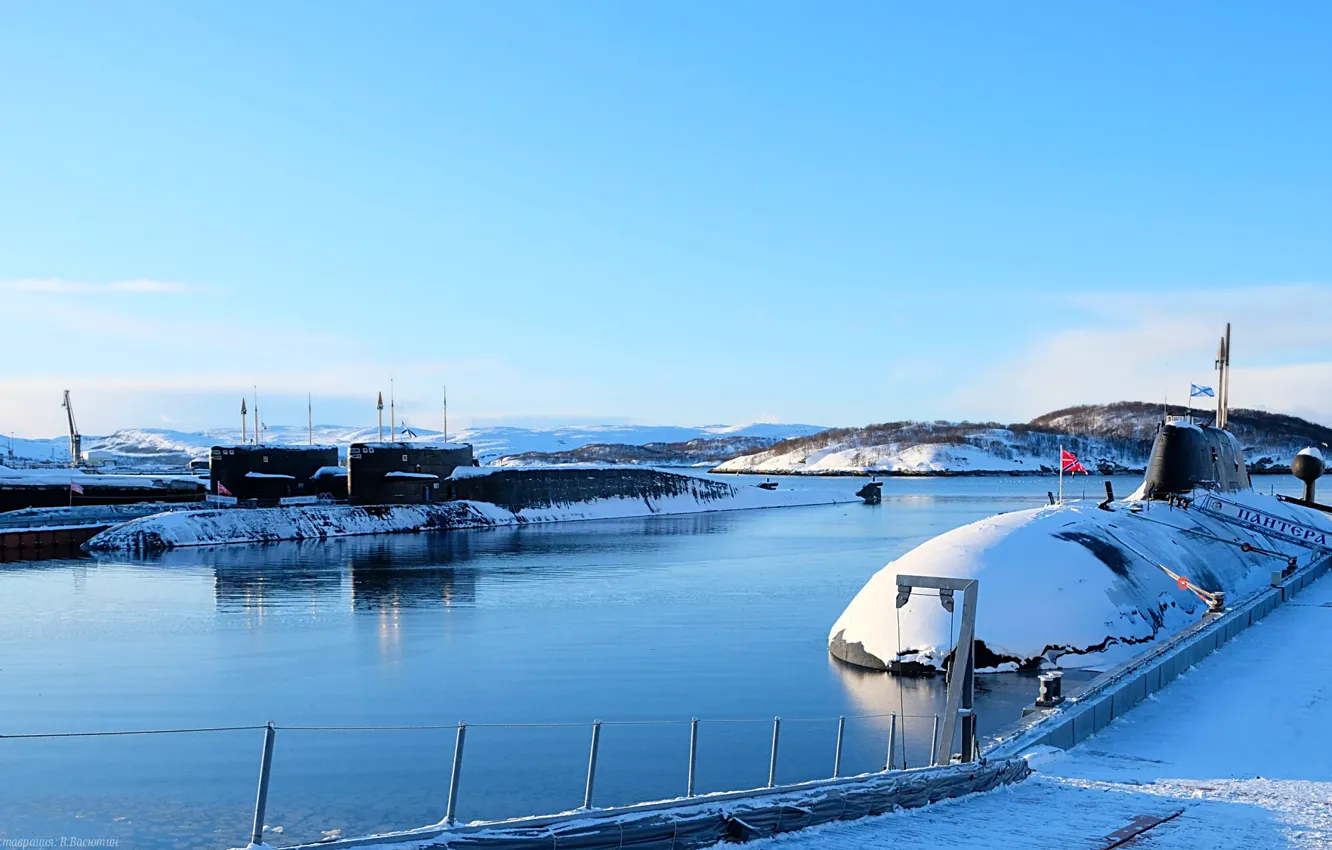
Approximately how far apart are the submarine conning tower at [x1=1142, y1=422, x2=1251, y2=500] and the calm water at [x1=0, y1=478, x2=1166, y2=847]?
1012 centimetres

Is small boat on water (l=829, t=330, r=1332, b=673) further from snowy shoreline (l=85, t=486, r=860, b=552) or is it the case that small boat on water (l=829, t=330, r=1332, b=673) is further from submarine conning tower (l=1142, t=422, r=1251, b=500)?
snowy shoreline (l=85, t=486, r=860, b=552)

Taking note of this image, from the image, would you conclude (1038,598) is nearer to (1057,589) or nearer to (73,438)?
(1057,589)

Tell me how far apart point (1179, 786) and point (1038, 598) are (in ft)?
33.8

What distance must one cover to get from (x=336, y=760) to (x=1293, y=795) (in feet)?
37.3

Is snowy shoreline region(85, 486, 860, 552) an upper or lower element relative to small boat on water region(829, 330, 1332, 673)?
lower

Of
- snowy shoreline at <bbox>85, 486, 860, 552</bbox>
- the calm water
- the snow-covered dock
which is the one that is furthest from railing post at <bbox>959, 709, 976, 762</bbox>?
snowy shoreline at <bbox>85, 486, 860, 552</bbox>

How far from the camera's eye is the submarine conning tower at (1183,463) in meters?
36.3

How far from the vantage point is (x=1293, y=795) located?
11.5 metres

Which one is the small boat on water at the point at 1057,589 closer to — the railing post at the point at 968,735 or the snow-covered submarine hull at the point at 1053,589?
the snow-covered submarine hull at the point at 1053,589

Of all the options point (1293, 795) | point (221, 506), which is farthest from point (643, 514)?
point (1293, 795)

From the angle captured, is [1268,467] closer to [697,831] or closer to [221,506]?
[221,506]

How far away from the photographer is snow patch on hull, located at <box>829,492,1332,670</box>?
69.5 feet

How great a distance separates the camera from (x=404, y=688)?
66.9 ft

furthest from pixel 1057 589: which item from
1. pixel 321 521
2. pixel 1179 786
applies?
pixel 321 521
